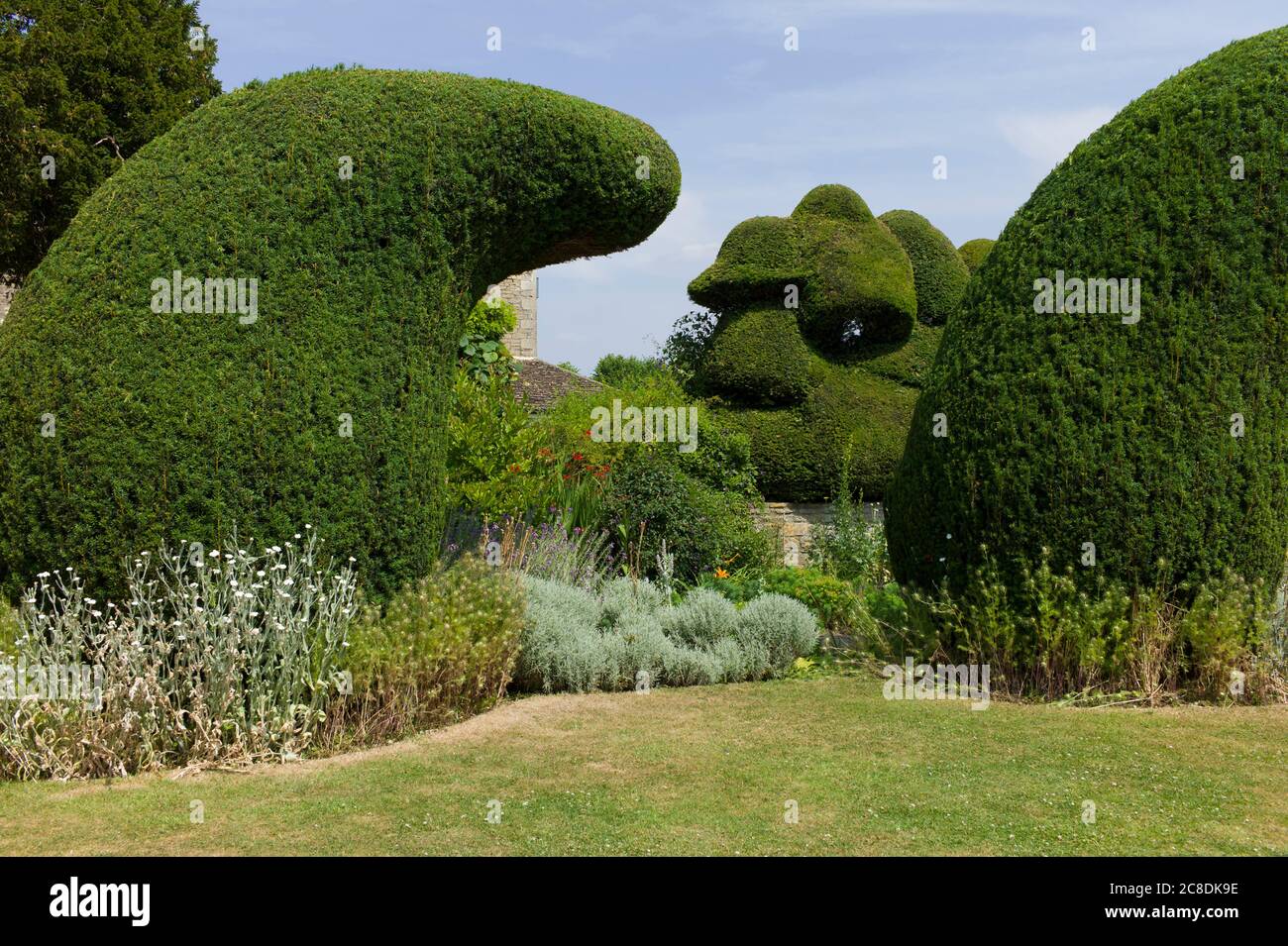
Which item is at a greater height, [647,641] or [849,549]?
[849,549]

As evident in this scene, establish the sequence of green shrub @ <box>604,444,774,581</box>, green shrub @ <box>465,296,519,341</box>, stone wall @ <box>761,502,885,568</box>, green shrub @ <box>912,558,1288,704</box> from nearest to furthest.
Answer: green shrub @ <box>912,558,1288,704</box> < green shrub @ <box>604,444,774,581</box> < green shrub @ <box>465,296,519,341</box> < stone wall @ <box>761,502,885,568</box>

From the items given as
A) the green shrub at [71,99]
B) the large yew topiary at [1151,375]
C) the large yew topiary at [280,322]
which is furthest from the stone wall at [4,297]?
the large yew topiary at [1151,375]

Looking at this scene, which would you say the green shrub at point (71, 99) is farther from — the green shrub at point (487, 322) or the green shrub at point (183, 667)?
the green shrub at point (183, 667)

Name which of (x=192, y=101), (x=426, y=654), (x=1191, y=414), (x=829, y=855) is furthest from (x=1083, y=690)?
(x=192, y=101)

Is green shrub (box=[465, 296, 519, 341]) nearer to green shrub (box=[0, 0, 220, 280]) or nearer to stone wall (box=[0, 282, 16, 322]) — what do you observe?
green shrub (box=[0, 0, 220, 280])

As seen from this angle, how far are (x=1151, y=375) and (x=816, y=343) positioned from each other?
33.8ft

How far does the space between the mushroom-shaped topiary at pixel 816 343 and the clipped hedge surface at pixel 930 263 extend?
0.57 meters

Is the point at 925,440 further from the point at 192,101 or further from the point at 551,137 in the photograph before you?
the point at 192,101

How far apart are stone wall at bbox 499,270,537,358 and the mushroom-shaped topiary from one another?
33.1 ft

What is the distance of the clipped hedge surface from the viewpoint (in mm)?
18672

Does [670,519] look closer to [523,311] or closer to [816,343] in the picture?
[816,343]

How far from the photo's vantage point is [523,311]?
91.5ft

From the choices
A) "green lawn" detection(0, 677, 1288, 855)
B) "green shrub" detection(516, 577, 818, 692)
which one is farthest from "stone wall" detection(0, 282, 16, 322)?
"green lawn" detection(0, 677, 1288, 855)

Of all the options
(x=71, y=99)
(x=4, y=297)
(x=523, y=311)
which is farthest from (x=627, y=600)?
(x=523, y=311)
